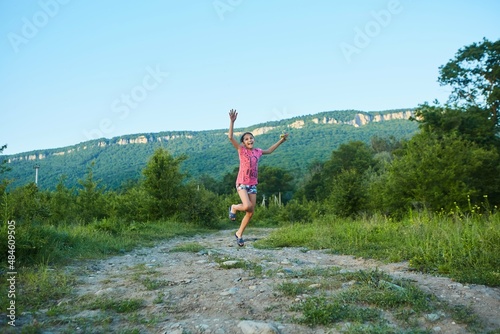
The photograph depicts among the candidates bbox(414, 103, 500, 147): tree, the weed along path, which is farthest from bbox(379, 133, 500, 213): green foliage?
the weed along path

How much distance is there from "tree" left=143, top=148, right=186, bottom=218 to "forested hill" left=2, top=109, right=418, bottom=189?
41.9 meters

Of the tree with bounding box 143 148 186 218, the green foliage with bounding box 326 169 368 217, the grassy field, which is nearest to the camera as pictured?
the grassy field

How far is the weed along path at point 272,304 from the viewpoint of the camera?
2676 millimetres

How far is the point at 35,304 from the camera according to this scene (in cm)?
334

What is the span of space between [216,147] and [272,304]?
293 feet

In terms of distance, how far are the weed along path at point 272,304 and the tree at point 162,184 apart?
41.6ft

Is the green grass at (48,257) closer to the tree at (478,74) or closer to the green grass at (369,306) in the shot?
the green grass at (369,306)

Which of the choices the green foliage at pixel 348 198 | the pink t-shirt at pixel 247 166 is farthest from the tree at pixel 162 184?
the pink t-shirt at pixel 247 166

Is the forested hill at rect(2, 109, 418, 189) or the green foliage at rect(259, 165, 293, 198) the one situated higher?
the forested hill at rect(2, 109, 418, 189)

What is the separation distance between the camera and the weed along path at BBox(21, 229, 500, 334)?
2.68 m

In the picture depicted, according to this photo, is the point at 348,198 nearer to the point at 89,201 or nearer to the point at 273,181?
the point at 89,201

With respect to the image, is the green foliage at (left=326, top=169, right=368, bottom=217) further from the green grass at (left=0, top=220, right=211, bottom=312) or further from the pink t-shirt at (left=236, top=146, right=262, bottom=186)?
the green grass at (left=0, top=220, right=211, bottom=312)

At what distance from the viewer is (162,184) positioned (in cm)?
1734

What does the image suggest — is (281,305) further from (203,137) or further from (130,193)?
(203,137)
